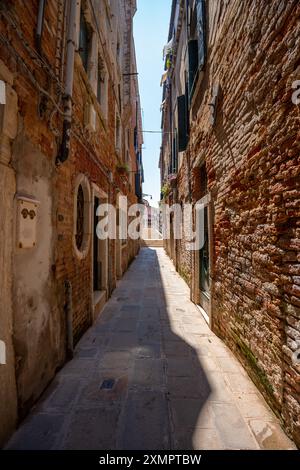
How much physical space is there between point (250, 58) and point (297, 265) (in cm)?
228

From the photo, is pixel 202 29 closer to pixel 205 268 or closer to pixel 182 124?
pixel 182 124

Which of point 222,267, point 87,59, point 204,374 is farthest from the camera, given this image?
point 87,59

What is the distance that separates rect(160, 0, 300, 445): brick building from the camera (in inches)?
73.2

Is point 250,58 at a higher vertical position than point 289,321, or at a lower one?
higher

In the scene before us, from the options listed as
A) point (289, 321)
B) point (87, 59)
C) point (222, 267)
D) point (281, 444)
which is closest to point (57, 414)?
point (281, 444)

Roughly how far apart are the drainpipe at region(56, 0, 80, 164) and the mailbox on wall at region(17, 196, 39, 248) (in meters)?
0.90

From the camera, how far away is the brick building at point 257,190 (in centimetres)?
186

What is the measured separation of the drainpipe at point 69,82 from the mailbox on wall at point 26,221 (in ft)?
2.95

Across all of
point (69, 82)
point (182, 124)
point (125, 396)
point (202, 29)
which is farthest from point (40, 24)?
point (182, 124)

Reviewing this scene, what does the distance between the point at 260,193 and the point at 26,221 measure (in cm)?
228

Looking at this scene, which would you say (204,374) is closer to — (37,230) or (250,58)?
(37,230)

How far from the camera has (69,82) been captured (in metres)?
2.97

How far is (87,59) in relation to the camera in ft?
14.7

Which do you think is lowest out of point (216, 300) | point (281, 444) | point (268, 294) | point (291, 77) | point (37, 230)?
point (281, 444)
